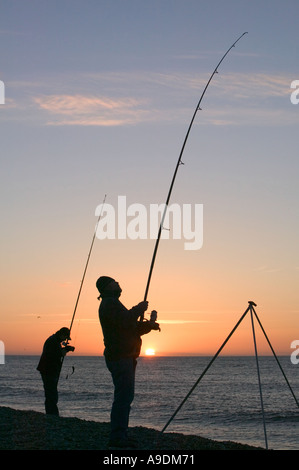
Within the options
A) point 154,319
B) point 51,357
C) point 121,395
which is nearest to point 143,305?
point 154,319

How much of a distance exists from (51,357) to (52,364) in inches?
4.9

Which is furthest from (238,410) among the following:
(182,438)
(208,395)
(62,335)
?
(182,438)

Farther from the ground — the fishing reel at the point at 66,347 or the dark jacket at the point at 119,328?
the fishing reel at the point at 66,347

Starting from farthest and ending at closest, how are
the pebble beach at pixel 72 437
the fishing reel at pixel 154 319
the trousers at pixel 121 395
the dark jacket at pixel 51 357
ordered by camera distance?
the dark jacket at pixel 51 357, the pebble beach at pixel 72 437, the fishing reel at pixel 154 319, the trousers at pixel 121 395

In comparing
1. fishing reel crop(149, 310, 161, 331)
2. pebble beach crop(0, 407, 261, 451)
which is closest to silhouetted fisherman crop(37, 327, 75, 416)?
pebble beach crop(0, 407, 261, 451)

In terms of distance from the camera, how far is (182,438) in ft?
25.9

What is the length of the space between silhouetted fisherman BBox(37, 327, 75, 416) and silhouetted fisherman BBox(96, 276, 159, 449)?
163 inches

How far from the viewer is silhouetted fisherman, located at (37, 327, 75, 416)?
10.6m

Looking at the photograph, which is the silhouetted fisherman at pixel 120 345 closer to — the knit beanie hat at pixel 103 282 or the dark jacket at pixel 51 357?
the knit beanie hat at pixel 103 282

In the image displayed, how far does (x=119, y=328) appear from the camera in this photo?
6652mm

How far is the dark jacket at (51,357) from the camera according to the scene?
34.8 ft

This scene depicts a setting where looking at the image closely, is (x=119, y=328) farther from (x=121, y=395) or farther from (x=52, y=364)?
(x=52, y=364)

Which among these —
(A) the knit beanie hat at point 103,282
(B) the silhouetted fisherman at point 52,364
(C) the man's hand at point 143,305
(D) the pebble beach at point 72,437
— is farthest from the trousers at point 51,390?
(C) the man's hand at point 143,305

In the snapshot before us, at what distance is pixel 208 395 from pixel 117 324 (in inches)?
1670
